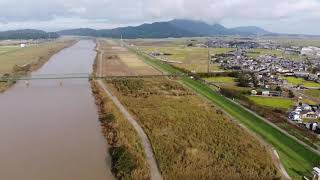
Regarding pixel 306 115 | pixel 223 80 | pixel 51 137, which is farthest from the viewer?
pixel 223 80

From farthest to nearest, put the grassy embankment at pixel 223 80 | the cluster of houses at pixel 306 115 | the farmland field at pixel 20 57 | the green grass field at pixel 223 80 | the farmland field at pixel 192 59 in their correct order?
the farmland field at pixel 192 59, the farmland field at pixel 20 57, the green grass field at pixel 223 80, the grassy embankment at pixel 223 80, the cluster of houses at pixel 306 115

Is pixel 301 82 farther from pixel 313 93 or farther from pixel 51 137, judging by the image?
pixel 51 137

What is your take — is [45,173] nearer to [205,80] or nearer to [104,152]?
[104,152]

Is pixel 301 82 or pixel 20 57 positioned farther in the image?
pixel 20 57

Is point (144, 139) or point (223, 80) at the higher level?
point (223, 80)

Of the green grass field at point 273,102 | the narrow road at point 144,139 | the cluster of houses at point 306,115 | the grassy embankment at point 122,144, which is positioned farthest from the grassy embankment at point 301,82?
the grassy embankment at point 122,144

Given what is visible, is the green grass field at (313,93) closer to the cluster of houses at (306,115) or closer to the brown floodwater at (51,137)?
the cluster of houses at (306,115)

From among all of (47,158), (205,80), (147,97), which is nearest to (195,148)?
(47,158)

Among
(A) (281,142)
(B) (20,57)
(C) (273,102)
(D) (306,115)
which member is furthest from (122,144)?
(B) (20,57)
